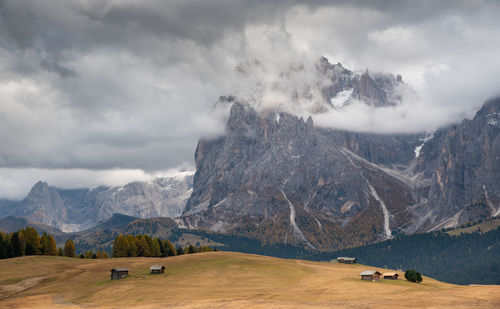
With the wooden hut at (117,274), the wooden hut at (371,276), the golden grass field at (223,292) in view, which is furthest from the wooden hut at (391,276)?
the wooden hut at (117,274)

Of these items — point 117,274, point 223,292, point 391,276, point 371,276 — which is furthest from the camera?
point 391,276

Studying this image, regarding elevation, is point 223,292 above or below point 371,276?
below

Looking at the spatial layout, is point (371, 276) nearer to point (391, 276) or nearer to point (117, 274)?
point (391, 276)

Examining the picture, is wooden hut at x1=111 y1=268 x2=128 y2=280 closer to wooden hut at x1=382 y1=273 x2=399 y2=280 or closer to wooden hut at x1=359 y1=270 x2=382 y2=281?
wooden hut at x1=359 y1=270 x2=382 y2=281

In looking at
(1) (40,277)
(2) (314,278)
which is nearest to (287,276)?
(2) (314,278)

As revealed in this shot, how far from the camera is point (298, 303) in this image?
137500 mm

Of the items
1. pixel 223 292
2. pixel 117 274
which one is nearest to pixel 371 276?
pixel 223 292

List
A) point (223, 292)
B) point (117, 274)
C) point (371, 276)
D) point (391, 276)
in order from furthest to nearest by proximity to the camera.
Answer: point (391, 276)
point (117, 274)
point (371, 276)
point (223, 292)

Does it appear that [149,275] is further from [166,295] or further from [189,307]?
[189,307]

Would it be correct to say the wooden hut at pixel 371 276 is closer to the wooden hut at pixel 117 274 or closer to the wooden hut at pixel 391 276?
the wooden hut at pixel 391 276

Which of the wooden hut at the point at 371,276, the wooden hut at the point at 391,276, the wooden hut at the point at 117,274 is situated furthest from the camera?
the wooden hut at the point at 391,276

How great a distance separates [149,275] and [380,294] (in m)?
78.6

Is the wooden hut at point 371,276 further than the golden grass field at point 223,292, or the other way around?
the wooden hut at point 371,276

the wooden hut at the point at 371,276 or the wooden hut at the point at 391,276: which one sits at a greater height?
the wooden hut at the point at 371,276
